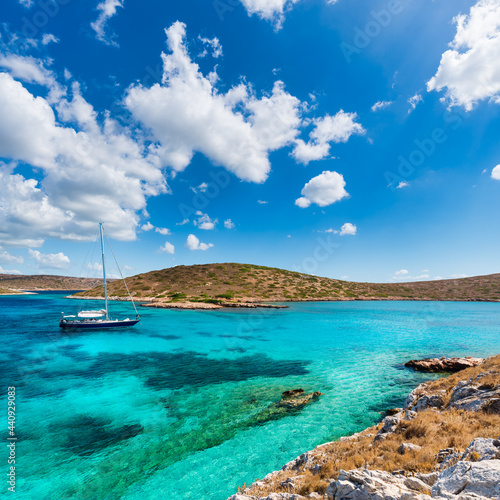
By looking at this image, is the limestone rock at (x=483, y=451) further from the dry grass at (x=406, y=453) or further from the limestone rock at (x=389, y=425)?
the limestone rock at (x=389, y=425)

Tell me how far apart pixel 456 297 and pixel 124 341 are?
196 meters

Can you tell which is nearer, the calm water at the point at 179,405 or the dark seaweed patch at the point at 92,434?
the calm water at the point at 179,405

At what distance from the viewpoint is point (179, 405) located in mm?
19828

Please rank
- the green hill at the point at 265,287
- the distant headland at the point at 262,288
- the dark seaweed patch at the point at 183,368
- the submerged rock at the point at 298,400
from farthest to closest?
1. the green hill at the point at 265,287
2. the distant headland at the point at 262,288
3. the dark seaweed patch at the point at 183,368
4. the submerged rock at the point at 298,400

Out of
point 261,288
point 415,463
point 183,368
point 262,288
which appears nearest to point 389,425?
point 415,463

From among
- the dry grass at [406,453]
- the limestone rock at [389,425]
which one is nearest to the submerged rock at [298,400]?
the limestone rock at [389,425]

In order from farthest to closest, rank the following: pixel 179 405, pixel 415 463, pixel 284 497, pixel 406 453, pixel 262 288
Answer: pixel 262 288
pixel 179 405
pixel 406 453
pixel 415 463
pixel 284 497

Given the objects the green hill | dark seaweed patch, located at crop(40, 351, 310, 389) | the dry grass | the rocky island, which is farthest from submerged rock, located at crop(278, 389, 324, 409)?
the green hill

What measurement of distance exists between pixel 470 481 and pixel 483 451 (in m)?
1.96

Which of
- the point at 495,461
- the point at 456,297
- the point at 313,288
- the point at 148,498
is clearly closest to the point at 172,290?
the point at 313,288

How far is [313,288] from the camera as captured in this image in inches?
6491

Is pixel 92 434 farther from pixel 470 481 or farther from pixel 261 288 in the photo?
pixel 261 288

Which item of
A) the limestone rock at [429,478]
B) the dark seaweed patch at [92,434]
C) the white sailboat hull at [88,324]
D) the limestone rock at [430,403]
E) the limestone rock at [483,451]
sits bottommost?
the dark seaweed patch at [92,434]

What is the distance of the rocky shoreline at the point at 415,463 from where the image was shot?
19.9ft
